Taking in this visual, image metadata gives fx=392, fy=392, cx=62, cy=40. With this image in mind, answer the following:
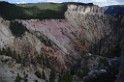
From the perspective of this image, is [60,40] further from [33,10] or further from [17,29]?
[17,29]

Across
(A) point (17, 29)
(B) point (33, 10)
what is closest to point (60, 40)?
(B) point (33, 10)

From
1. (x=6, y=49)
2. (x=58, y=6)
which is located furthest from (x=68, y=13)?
(x=6, y=49)

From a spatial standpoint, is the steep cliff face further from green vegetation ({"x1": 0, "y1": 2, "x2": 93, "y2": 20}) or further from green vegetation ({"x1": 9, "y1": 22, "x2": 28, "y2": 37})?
green vegetation ({"x1": 0, "y1": 2, "x2": 93, "y2": 20})

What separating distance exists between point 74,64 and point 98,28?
80.6 feet

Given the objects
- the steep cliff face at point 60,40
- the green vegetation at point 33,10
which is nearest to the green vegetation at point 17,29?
the steep cliff face at point 60,40

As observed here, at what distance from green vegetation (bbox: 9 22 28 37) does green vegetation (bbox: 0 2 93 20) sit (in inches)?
126

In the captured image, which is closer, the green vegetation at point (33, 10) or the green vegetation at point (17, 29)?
the green vegetation at point (17, 29)

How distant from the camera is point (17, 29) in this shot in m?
103

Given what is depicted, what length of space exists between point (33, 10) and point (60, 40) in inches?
535

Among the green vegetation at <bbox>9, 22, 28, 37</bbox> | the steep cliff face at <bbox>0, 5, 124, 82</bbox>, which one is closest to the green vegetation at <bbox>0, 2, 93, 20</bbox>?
the steep cliff face at <bbox>0, 5, 124, 82</bbox>

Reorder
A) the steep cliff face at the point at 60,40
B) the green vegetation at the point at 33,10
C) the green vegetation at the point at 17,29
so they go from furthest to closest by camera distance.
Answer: the green vegetation at the point at 33,10 < the green vegetation at the point at 17,29 < the steep cliff face at the point at 60,40

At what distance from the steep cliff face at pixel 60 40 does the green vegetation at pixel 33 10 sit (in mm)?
2144

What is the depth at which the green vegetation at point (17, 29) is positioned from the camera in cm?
10121

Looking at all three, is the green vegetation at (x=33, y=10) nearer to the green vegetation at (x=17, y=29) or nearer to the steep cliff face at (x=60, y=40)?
the steep cliff face at (x=60, y=40)
